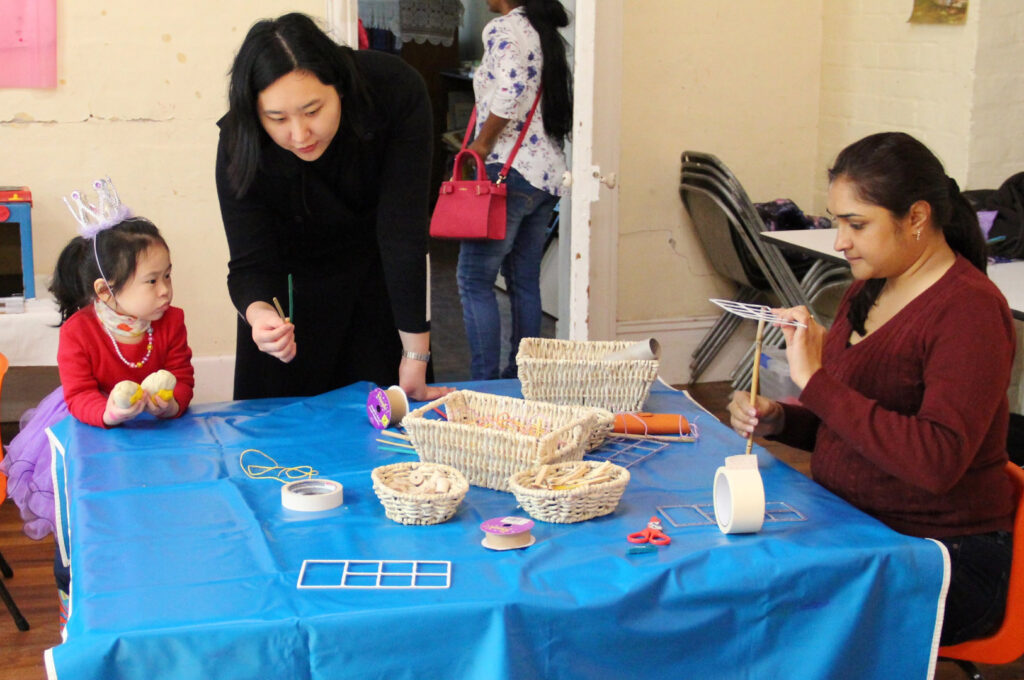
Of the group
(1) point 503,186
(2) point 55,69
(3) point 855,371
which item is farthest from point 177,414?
(2) point 55,69

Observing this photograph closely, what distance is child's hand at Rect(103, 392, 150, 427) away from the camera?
1.92 m

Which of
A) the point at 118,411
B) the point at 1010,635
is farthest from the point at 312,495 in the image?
the point at 1010,635

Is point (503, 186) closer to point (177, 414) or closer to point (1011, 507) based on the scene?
point (177, 414)

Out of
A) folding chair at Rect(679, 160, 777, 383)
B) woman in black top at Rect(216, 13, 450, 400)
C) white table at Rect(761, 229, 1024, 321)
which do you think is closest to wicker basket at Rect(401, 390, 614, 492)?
woman in black top at Rect(216, 13, 450, 400)

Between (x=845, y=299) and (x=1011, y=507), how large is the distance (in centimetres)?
43

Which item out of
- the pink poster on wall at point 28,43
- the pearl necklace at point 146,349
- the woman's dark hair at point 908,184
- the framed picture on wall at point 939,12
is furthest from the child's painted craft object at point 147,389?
the framed picture on wall at point 939,12

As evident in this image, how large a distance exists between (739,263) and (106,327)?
2.71 m

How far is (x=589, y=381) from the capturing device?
199cm

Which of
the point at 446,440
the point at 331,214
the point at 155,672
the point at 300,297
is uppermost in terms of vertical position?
the point at 331,214

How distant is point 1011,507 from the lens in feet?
5.52

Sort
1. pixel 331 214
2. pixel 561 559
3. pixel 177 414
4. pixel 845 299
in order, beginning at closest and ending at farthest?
pixel 561 559 → pixel 845 299 → pixel 177 414 → pixel 331 214

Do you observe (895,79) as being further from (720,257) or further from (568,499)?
(568,499)

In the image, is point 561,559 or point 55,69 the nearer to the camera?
point 561,559

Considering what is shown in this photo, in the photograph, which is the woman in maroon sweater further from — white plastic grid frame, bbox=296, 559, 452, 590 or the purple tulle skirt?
the purple tulle skirt
